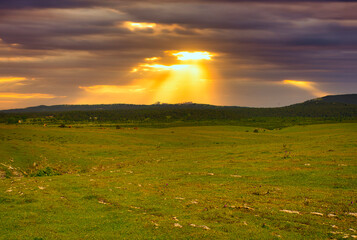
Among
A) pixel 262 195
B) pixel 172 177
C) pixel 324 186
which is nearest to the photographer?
pixel 262 195

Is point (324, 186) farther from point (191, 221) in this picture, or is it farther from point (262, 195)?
point (191, 221)

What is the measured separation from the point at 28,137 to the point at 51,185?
54.4 m

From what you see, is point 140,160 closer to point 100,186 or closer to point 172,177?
point 172,177

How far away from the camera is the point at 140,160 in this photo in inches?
2105

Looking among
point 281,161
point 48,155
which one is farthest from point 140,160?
point 281,161

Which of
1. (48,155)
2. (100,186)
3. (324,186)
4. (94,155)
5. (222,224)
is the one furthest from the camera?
(94,155)

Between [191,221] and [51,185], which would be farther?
[51,185]

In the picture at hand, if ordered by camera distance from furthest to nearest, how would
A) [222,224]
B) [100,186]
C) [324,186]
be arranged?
[100,186]
[324,186]
[222,224]

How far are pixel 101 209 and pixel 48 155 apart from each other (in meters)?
36.2

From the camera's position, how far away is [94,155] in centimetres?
5909

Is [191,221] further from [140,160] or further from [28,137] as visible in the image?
[28,137]

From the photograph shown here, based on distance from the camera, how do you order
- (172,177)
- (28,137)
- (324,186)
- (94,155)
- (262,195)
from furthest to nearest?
(28,137) → (94,155) → (172,177) → (324,186) → (262,195)

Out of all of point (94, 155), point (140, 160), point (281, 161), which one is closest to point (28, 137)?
point (94, 155)

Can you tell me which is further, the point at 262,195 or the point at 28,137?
the point at 28,137
